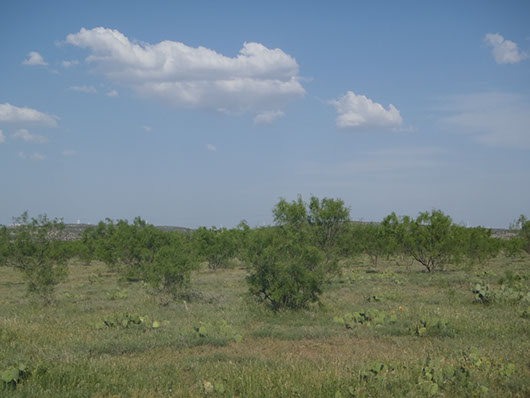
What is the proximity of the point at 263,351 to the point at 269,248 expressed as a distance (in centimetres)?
569

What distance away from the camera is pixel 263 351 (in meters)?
9.52

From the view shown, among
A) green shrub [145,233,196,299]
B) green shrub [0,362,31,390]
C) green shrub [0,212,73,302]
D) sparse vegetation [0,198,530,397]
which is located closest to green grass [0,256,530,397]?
sparse vegetation [0,198,530,397]

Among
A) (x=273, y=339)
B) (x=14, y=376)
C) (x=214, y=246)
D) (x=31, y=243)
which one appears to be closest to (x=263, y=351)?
(x=273, y=339)

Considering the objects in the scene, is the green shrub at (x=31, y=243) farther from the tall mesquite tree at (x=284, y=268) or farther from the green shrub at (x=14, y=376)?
the green shrub at (x=14, y=376)

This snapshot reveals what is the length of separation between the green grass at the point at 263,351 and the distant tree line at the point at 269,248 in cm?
139

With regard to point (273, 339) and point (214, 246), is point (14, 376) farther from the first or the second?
point (214, 246)

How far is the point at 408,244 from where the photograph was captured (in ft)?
109

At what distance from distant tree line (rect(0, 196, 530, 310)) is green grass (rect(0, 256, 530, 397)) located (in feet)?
4.56

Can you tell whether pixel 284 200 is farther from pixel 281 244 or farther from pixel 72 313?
pixel 72 313

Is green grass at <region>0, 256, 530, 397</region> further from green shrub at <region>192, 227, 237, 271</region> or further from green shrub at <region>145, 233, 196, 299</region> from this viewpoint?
green shrub at <region>192, 227, 237, 271</region>

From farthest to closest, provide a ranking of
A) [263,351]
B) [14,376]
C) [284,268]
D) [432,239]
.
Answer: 1. [432,239]
2. [284,268]
3. [263,351]
4. [14,376]

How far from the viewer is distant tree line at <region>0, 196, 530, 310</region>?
1512 cm

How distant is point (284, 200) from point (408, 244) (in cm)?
1310

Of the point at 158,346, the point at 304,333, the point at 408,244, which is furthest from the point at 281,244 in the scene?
the point at 408,244
